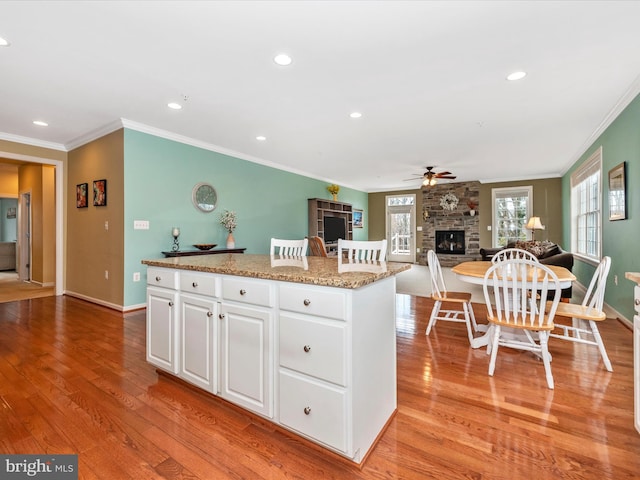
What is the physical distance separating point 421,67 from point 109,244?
4371 mm

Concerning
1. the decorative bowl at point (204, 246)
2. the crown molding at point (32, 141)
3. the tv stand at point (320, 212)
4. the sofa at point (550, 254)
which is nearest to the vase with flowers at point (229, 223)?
the decorative bowl at point (204, 246)

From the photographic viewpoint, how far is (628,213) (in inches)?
130

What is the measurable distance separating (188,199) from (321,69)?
9.85 feet

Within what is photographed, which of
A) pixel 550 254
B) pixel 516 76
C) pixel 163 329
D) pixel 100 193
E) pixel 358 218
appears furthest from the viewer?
pixel 358 218

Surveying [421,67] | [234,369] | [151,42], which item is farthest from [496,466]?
[151,42]

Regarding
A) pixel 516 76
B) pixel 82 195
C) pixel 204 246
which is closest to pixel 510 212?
pixel 516 76

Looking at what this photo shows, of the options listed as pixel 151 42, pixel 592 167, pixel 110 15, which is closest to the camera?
pixel 110 15

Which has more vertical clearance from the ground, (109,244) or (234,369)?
(109,244)

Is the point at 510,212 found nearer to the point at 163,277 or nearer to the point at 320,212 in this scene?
the point at 320,212

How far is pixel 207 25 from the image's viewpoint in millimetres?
2111

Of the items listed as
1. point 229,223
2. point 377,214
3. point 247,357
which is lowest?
point 247,357

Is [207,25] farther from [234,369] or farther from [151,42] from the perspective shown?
[234,369]

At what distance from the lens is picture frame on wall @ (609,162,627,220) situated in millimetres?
3387

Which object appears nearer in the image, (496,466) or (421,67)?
(496,466)
